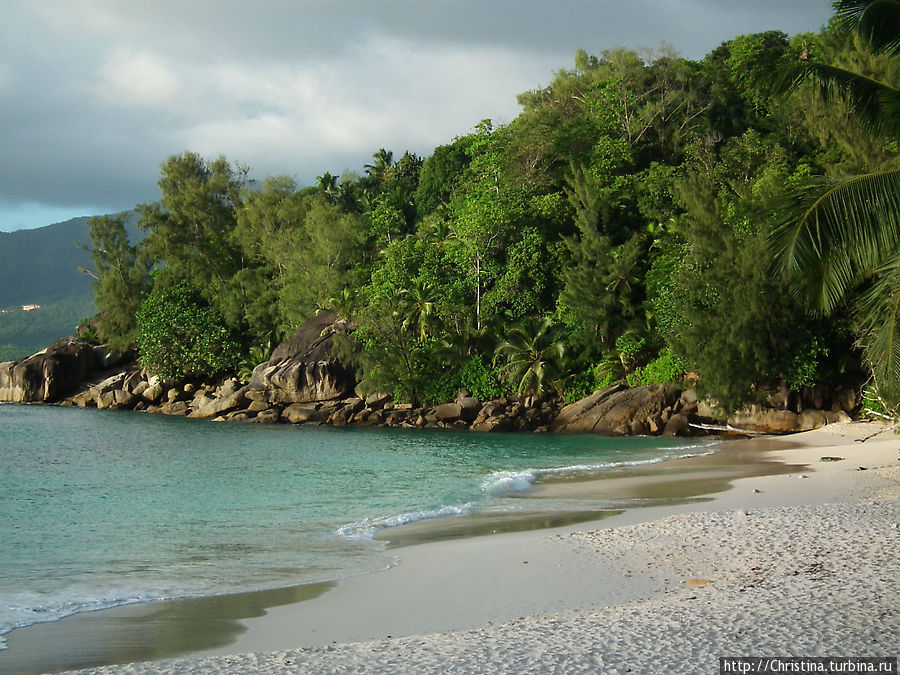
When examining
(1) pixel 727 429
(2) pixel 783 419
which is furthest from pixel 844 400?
(1) pixel 727 429

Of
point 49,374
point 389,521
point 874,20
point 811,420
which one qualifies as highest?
point 874,20

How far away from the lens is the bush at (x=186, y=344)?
54.2m

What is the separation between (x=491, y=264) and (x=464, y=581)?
34.6 m

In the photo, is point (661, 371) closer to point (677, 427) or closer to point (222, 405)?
point (677, 427)

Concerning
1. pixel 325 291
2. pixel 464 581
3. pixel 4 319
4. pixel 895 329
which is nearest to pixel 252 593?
pixel 464 581

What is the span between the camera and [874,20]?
12969 millimetres

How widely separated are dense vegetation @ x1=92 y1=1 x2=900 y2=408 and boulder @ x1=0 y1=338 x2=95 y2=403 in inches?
116

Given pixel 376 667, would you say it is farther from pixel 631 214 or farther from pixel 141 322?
pixel 141 322

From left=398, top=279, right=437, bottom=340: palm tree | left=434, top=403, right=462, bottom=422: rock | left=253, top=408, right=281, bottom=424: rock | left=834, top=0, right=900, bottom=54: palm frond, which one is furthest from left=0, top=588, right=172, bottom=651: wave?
left=253, top=408, right=281, bottom=424: rock

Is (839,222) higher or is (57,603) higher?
(839,222)

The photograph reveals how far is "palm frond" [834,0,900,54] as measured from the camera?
1282 cm

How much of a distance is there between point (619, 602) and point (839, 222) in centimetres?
730

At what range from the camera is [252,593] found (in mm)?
9477

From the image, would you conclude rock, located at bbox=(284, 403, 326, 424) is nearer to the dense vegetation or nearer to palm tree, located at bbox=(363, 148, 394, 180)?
the dense vegetation
